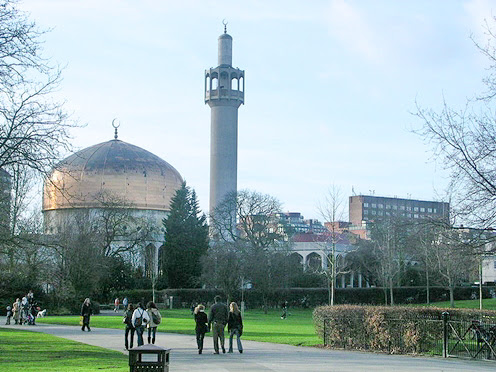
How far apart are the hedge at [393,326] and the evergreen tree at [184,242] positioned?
156 feet

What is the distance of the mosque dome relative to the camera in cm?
8881

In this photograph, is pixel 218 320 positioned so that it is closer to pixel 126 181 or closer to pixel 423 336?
pixel 423 336

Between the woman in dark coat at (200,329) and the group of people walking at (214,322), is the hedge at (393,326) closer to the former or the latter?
the group of people walking at (214,322)

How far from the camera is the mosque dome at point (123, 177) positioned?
88.8m

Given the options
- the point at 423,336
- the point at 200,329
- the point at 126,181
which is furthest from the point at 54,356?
the point at 126,181

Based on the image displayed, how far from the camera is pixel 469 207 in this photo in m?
19.2

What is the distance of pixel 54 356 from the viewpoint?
19.8 metres

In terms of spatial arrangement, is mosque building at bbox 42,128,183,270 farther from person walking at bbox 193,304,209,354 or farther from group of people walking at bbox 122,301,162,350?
person walking at bbox 193,304,209,354

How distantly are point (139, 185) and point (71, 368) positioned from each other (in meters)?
74.5

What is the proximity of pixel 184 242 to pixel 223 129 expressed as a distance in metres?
19.0

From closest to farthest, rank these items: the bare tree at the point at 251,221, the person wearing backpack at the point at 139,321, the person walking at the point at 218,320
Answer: the person walking at the point at 218,320
the person wearing backpack at the point at 139,321
the bare tree at the point at 251,221

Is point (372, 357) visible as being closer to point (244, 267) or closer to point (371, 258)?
point (244, 267)

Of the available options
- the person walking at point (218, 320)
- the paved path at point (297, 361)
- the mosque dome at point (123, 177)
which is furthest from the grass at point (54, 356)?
the mosque dome at point (123, 177)

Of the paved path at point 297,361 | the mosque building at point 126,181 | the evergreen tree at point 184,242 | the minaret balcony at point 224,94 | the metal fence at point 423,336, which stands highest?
the minaret balcony at point 224,94
